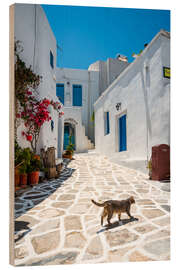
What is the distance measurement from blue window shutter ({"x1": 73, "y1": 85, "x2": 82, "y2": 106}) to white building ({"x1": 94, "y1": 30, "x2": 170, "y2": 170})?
4.80 metres

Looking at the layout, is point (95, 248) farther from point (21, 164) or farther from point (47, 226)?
point (21, 164)

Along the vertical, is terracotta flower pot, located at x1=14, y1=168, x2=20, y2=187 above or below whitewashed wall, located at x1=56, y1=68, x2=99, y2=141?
below

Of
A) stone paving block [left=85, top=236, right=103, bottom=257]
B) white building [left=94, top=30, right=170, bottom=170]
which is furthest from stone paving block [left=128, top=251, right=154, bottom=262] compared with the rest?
white building [left=94, top=30, right=170, bottom=170]

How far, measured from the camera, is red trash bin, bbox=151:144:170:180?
12.9 feet

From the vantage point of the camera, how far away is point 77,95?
12.3 m

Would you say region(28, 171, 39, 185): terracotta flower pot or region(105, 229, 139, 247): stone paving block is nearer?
region(105, 229, 139, 247): stone paving block

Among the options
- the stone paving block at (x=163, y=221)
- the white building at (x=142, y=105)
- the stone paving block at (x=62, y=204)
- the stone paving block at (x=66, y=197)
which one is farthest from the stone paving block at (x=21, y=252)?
the white building at (x=142, y=105)

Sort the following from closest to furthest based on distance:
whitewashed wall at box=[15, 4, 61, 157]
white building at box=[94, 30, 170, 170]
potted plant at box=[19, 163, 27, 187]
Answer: potted plant at box=[19, 163, 27, 187], whitewashed wall at box=[15, 4, 61, 157], white building at box=[94, 30, 170, 170]

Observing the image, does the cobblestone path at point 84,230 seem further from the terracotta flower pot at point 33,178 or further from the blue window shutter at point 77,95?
the blue window shutter at point 77,95

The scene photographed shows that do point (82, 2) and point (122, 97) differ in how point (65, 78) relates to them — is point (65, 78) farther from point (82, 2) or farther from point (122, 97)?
point (82, 2)

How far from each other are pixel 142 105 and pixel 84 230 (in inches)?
173

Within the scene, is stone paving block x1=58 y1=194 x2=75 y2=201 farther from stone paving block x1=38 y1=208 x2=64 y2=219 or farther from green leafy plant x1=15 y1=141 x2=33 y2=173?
green leafy plant x1=15 y1=141 x2=33 y2=173

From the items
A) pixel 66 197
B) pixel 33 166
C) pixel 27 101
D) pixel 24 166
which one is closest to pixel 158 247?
pixel 66 197
